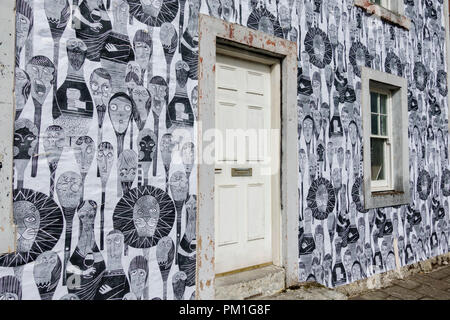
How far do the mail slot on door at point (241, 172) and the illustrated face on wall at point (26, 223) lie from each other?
1.86m

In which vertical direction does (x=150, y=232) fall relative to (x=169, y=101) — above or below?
below

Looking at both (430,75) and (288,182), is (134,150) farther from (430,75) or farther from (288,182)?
(430,75)

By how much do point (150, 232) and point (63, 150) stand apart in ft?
3.18

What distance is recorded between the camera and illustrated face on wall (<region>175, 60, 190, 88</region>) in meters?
3.23

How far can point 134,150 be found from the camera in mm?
2979

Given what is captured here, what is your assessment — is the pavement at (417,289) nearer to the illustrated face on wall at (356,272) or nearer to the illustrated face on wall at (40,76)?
the illustrated face on wall at (356,272)

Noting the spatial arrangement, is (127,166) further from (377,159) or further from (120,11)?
(377,159)

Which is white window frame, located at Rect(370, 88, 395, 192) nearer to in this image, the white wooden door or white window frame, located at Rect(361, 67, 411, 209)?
white window frame, located at Rect(361, 67, 411, 209)

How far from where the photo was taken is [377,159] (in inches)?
212

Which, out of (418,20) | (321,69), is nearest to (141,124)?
(321,69)

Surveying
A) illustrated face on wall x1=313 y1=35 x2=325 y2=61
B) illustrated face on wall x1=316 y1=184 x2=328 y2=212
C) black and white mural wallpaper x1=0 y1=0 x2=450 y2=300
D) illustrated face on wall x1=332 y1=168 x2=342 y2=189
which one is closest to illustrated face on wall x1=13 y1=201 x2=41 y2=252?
black and white mural wallpaper x1=0 y1=0 x2=450 y2=300

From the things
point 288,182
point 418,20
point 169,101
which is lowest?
point 288,182

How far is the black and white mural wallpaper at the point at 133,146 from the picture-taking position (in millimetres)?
2551

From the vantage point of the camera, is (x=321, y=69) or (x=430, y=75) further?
(x=430, y=75)
